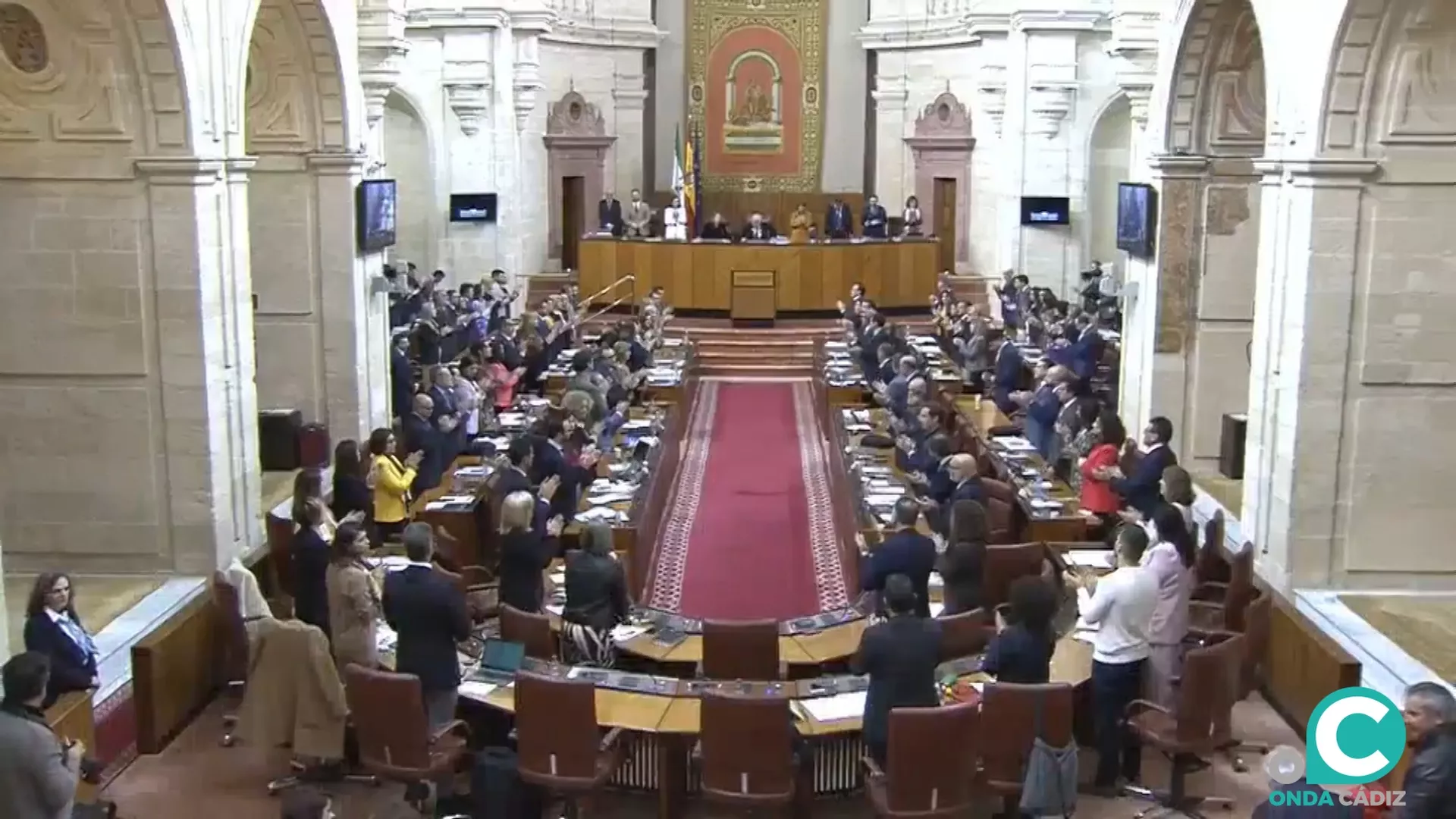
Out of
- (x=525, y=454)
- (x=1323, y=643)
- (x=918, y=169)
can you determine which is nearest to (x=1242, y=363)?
(x=1323, y=643)

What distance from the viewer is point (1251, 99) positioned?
41.6 feet

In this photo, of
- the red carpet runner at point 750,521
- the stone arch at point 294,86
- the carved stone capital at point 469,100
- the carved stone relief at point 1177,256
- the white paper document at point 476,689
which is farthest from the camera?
the carved stone capital at point 469,100

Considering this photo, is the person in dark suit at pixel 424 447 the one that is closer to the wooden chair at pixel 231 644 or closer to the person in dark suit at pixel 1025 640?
the wooden chair at pixel 231 644

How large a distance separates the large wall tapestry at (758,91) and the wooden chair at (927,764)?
22058 mm

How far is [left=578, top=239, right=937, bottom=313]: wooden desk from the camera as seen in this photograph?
76.5 ft

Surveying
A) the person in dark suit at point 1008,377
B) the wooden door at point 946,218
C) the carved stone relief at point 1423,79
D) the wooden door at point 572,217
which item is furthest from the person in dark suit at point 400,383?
the wooden door at point 946,218

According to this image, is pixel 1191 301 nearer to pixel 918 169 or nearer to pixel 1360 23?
pixel 1360 23

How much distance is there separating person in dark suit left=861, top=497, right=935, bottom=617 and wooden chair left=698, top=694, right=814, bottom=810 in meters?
1.55

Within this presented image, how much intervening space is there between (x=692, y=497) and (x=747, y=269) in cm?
933

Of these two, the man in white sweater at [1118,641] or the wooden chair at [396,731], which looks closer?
the wooden chair at [396,731]

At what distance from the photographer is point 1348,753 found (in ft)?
19.2

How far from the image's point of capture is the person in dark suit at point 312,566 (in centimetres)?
835

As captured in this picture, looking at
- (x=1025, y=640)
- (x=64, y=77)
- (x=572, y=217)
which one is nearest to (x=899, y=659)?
(x=1025, y=640)

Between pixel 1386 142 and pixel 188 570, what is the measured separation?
8.58 m
